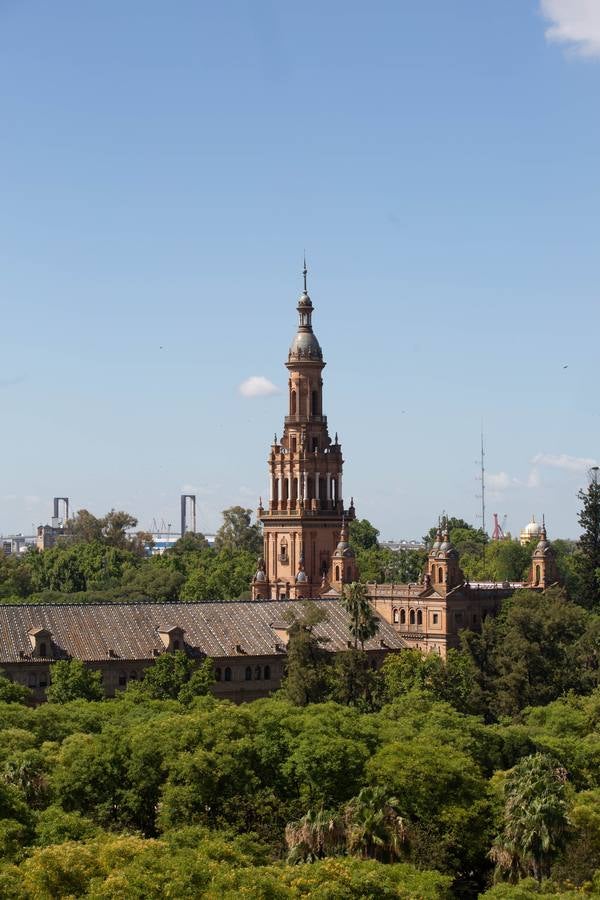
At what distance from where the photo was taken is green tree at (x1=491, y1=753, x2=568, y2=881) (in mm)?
77375

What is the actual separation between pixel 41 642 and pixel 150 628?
9747mm

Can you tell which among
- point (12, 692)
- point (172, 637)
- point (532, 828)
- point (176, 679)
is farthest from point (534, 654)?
point (532, 828)

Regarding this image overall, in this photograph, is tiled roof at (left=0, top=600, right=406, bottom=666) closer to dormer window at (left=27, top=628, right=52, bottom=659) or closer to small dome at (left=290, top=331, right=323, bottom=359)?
dormer window at (left=27, top=628, right=52, bottom=659)

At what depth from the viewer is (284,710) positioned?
9988 cm

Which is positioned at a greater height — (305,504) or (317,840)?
(305,504)

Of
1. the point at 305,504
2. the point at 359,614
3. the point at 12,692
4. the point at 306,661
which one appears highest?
the point at 305,504

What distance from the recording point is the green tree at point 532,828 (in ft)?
254

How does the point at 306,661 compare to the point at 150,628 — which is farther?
the point at 150,628

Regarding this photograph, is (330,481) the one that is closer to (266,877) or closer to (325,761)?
(325,761)

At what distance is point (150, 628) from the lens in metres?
128

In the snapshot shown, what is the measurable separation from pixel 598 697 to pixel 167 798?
41.1 metres

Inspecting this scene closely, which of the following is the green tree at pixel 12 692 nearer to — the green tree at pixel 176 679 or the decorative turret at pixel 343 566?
the green tree at pixel 176 679

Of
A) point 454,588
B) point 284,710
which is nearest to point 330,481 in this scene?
point 454,588

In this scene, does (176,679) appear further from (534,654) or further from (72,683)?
(534,654)
